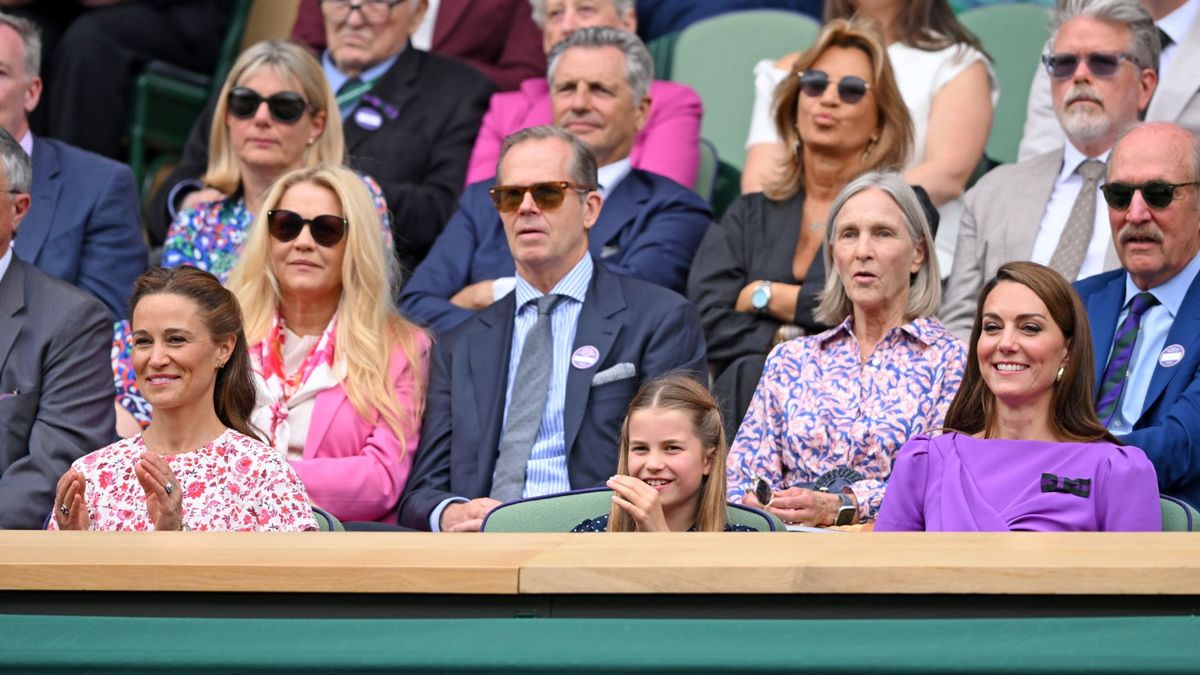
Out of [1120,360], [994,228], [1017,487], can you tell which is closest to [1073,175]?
[994,228]

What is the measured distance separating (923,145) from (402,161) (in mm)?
1667

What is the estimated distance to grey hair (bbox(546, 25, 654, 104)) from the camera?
5.47 meters

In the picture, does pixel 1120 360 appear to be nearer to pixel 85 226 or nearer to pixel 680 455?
pixel 680 455

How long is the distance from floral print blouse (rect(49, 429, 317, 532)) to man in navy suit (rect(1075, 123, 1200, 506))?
1.79 meters

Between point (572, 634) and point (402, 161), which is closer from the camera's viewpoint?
point (572, 634)

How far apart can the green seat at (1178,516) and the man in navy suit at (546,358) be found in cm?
113

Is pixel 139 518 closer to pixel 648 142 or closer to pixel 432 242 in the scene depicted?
pixel 432 242

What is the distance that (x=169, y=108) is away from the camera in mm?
6496

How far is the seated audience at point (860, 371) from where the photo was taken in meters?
4.20

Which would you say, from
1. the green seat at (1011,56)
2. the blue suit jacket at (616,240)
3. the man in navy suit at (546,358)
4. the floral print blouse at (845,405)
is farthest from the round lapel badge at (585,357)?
the green seat at (1011,56)

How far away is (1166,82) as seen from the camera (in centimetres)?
534

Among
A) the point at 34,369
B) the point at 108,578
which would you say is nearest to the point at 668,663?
the point at 108,578

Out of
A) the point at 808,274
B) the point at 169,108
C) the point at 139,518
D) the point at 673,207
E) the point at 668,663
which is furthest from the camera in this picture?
the point at 169,108

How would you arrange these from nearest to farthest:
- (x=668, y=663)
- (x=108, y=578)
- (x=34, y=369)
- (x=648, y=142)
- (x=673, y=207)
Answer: (x=668, y=663) → (x=108, y=578) → (x=34, y=369) → (x=673, y=207) → (x=648, y=142)
